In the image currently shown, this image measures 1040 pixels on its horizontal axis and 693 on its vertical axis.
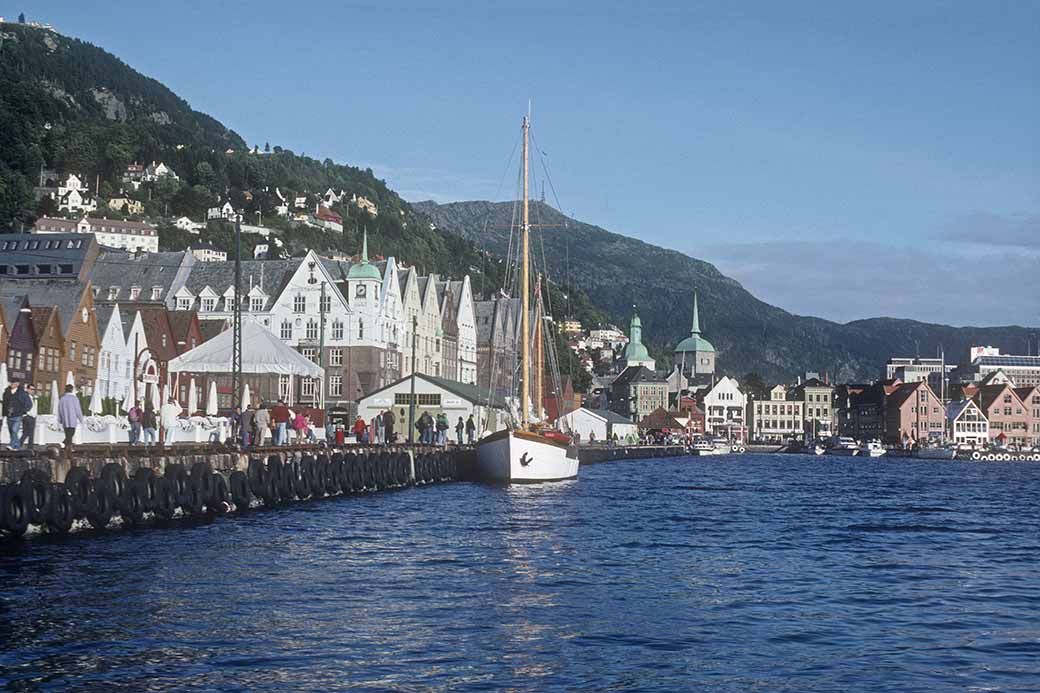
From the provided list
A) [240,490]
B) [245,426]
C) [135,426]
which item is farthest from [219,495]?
[245,426]

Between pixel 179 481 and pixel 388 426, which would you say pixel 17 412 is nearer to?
pixel 179 481

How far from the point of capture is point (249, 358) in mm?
54656

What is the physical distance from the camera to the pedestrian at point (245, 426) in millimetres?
48188

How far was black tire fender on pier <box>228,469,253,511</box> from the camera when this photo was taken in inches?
1726

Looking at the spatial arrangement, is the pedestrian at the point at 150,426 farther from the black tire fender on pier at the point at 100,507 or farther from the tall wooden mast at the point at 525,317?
the tall wooden mast at the point at 525,317

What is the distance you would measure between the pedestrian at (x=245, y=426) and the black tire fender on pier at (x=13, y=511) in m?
18.0

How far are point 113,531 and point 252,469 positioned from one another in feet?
41.1

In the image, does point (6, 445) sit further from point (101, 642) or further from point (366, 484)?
point (366, 484)

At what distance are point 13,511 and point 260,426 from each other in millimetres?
22043

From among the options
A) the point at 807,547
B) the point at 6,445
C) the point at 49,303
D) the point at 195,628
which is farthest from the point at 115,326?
the point at 195,628

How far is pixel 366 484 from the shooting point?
6184 centimetres

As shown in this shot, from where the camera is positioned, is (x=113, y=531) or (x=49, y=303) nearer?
(x=113, y=531)

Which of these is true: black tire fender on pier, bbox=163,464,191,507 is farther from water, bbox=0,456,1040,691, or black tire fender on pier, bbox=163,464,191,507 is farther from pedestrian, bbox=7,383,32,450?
pedestrian, bbox=7,383,32,450

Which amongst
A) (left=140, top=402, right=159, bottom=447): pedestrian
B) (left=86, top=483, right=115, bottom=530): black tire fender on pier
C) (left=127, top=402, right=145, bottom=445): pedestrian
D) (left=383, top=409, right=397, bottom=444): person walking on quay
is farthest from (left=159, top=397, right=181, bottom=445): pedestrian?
(left=383, top=409, right=397, bottom=444): person walking on quay
